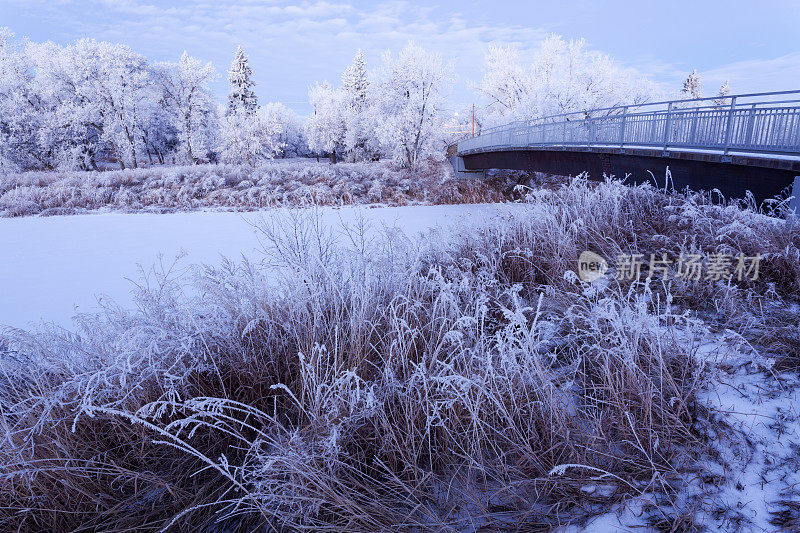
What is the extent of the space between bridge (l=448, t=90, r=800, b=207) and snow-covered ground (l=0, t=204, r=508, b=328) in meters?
3.82

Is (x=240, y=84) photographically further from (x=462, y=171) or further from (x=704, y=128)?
(x=704, y=128)

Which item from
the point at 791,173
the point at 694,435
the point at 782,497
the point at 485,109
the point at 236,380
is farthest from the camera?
the point at 485,109

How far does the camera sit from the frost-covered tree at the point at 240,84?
49.1 m

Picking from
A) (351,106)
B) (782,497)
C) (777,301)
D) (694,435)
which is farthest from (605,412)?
(351,106)

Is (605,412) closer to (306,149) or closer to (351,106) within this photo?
(351,106)

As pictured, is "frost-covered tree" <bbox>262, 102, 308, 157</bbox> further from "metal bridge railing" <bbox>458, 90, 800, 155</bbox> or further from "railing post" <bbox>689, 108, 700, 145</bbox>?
"railing post" <bbox>689, 108, 700, 145</bbox>

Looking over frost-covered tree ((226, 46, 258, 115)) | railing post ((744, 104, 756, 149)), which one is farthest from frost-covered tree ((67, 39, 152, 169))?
railing post ((744, 104, 756, 149))

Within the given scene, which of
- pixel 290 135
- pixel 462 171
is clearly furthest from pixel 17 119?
pixel 290 135

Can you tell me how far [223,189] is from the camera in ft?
80.8

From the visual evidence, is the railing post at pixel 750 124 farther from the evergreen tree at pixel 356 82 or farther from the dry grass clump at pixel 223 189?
the evergreen tree at pixel 356 82

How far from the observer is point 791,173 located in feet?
23.3

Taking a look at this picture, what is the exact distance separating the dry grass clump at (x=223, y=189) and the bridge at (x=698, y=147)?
9748mm

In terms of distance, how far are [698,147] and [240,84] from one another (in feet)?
162

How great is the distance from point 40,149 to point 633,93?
51033 mm
